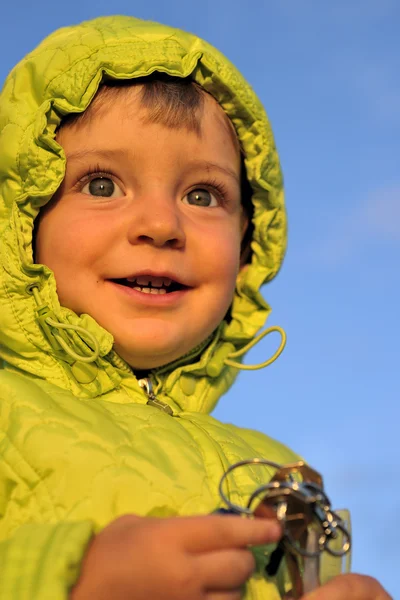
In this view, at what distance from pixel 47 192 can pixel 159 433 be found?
32.4 inches

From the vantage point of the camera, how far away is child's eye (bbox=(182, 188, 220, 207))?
276 centimetres

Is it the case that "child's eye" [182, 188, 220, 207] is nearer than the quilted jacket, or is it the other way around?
the quilted jacket

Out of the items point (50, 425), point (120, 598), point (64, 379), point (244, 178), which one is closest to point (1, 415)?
point (50, 425)

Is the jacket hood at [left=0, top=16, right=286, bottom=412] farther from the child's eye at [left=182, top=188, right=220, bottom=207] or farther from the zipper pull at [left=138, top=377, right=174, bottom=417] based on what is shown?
the child's eye at [left=182, top=188, right=220, bottom=207]

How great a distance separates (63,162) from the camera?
2.64 m

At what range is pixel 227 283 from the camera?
2.78 m

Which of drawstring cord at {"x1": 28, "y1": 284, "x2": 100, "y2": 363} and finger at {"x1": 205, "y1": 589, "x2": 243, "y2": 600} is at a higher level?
drawstring cord at {"x1": 28, "y1": 284, "x2": 100, "y2": 363}

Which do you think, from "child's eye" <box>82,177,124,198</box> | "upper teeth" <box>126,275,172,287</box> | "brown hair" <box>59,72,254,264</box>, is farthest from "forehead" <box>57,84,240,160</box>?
"upper teeth" <box>126,275,172,287</box>

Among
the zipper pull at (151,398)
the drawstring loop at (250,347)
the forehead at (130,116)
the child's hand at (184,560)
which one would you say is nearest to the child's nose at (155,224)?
the forehead at (130,116)

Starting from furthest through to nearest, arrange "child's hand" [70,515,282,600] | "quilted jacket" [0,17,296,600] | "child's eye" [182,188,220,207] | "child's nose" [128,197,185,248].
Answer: "child's eye" [182,188,220,207] < "child's nose" [128,197,185,248] < "quilted jacket" [0,17,296,600] < "child's hand" [70,515,282,600]

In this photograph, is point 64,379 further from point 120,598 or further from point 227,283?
point 120,598

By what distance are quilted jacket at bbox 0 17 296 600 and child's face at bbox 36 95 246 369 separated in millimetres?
57

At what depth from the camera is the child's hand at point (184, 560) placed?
1647mm

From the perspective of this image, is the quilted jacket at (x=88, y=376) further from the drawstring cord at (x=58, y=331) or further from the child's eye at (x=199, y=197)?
the child's eye at (x=199, y=197)
